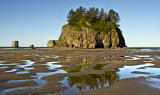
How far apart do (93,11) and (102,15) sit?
370 inches

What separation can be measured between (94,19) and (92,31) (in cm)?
2197

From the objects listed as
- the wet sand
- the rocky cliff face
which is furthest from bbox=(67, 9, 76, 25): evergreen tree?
the wet sand

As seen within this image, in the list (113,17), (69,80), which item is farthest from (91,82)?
(113,17)

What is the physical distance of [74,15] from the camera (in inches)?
4894

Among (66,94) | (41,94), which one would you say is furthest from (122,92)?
(41,94)

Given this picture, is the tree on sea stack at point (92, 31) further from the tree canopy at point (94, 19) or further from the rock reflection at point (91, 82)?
the rock reflection at point (91, 82)

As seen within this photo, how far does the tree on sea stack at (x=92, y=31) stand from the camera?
10012 cm

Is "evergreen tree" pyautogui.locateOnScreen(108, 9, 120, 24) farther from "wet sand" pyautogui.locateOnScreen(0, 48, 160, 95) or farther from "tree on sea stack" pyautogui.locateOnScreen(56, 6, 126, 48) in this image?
"wet sand" pyautogui.locateOnScreen(0, 48, 160, 95)

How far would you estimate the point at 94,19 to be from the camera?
12044 centimetres

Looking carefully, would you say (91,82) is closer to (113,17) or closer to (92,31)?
(92,31)

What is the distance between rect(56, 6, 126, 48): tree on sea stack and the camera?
328 feet

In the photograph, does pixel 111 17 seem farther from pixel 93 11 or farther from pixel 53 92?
pixel 53 92

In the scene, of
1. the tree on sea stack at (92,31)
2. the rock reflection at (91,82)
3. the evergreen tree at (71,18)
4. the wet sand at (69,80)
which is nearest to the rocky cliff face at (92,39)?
the tree on sea stack at (92,31)

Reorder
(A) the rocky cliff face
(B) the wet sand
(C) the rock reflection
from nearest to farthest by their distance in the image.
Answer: (B) the wet sand, (C) the rock reflection, (A) the rocky cliff face
